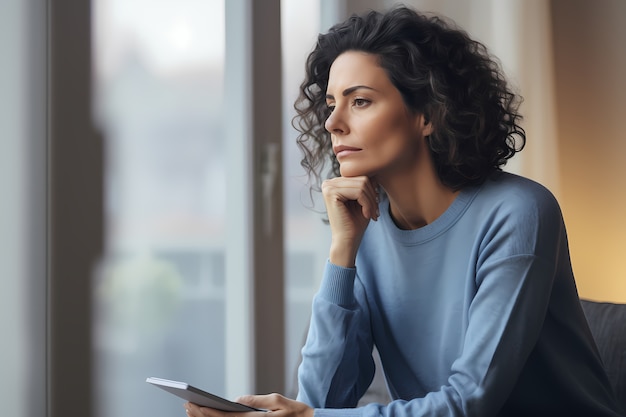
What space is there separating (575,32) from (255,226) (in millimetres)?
1381

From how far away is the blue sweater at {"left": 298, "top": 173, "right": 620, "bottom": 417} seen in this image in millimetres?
1153

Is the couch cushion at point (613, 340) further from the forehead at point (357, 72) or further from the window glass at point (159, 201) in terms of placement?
the window glass at point (159, 201)

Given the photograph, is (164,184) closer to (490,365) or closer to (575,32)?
(490,365)

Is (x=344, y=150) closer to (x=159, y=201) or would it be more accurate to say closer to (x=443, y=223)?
(x=443, y=223)

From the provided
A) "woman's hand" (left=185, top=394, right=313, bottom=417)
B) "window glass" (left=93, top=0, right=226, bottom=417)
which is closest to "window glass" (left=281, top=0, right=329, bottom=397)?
"window glass" (left=93, top=0, right=226, bottom=417)

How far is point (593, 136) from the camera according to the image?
251 cm

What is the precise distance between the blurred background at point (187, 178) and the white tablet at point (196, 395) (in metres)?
0.40

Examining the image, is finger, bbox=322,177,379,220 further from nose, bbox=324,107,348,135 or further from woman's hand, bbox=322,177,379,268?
nose, bbox=324,107,348,135

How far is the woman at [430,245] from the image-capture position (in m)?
1.19

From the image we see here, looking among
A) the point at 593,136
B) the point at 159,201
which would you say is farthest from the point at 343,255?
the point at 593,136

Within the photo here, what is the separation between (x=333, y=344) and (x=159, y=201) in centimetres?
61

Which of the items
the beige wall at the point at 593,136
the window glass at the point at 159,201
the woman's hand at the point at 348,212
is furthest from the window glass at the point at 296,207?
the beige wall at the point at 593,136

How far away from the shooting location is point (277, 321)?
2121 mm

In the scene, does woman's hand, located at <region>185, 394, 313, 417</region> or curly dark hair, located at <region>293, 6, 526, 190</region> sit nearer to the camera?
woman's hand, located at <region>185, 394, 313, 417</region>
